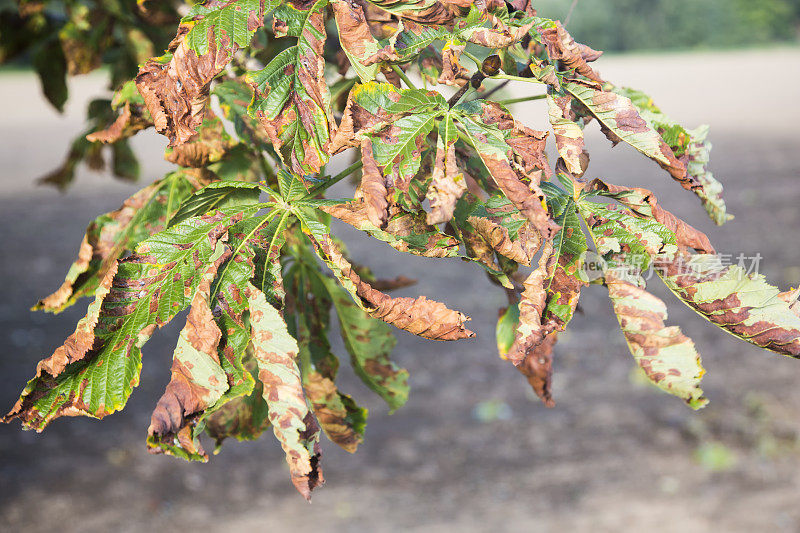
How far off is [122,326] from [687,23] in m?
23.6

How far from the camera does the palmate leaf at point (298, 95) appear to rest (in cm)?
73

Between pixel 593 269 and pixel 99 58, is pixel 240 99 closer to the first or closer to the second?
pixel 593 269

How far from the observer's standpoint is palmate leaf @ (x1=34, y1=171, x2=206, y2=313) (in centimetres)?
97

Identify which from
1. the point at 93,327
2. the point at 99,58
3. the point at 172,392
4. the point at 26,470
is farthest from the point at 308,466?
the point at 26,470

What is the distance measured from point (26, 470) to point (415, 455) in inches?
75.8

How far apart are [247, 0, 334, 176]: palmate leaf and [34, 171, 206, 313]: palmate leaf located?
261 millimetres

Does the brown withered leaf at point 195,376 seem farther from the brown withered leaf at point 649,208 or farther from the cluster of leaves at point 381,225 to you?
the brown withered leaf at point 649,208

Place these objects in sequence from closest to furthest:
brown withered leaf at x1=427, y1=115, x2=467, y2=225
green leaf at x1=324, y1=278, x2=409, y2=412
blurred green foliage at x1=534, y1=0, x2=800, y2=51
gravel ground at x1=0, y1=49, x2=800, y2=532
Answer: brown withered leaf at x1=427, y1=115, x2=467, y2=225 → green leaf at x1=324, y1=278, x2=409, y2=412 → gravel ground at x1=0, y1=49, x2=800, y2=532 → blurred green foliage at x1=534, y1=0, x2=800, y2=51

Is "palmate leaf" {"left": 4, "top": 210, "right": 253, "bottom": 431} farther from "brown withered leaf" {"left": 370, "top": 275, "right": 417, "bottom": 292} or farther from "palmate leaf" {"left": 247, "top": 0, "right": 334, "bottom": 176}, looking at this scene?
"brown withered leaf" {"left": 370, "top": 275, "right": 417, "bottom": 292}

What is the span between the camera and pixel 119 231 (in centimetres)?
98

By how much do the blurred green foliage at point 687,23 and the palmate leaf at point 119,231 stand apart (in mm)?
19283

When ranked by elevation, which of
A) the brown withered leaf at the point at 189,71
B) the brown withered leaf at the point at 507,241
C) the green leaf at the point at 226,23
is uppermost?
the green leaf at the point at 226,23

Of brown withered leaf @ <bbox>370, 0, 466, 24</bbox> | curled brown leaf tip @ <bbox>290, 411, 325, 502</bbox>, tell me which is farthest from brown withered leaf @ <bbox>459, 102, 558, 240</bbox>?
curled brown leaf tip @ <bbox>290, 411, 325, 502</bbox>

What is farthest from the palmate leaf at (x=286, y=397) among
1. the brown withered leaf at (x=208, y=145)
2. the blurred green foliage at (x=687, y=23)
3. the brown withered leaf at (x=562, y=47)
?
the blurred green foliage at (x=687, y=23)
